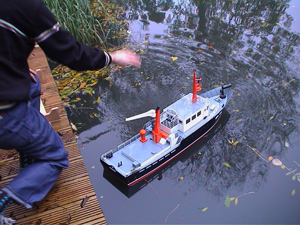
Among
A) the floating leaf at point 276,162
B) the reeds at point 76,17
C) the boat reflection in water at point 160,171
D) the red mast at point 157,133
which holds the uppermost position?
the reeds at point 76,17

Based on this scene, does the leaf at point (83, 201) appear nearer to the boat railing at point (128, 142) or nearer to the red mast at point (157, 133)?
the boat railing at point (128, 142)

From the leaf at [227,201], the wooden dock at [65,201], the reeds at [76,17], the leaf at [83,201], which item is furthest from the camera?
the reeds at [76,17]

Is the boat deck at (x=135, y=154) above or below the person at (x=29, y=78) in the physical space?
below

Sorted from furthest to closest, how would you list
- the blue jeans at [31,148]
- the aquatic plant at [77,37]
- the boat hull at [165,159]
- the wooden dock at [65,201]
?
the aquatic plant at [77,37], the boat hull at [165,159], the wooden dock at [65,201], the blue jeans at [31,148]

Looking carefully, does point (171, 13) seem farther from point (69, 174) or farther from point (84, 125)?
point (69, 174)

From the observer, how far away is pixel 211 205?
220 inches

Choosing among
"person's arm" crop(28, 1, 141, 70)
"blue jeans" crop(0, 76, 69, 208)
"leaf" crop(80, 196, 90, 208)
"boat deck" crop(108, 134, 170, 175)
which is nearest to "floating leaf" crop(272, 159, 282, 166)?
"boat deck" crop(108, 134, 170, 175)

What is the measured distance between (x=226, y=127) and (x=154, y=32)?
589 centimetres

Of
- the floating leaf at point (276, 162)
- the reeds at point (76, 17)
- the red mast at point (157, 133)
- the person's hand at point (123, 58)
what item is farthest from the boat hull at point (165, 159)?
the reeds at point (76, 17)

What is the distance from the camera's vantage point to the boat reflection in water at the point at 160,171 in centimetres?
599

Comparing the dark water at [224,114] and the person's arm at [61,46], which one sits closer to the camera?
the person's arm at [61,46]

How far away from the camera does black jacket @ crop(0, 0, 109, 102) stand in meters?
2.61

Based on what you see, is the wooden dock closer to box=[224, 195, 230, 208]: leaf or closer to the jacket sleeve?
the jacket sleeve

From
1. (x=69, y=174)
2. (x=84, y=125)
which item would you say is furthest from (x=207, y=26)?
(x=69, y=174)
